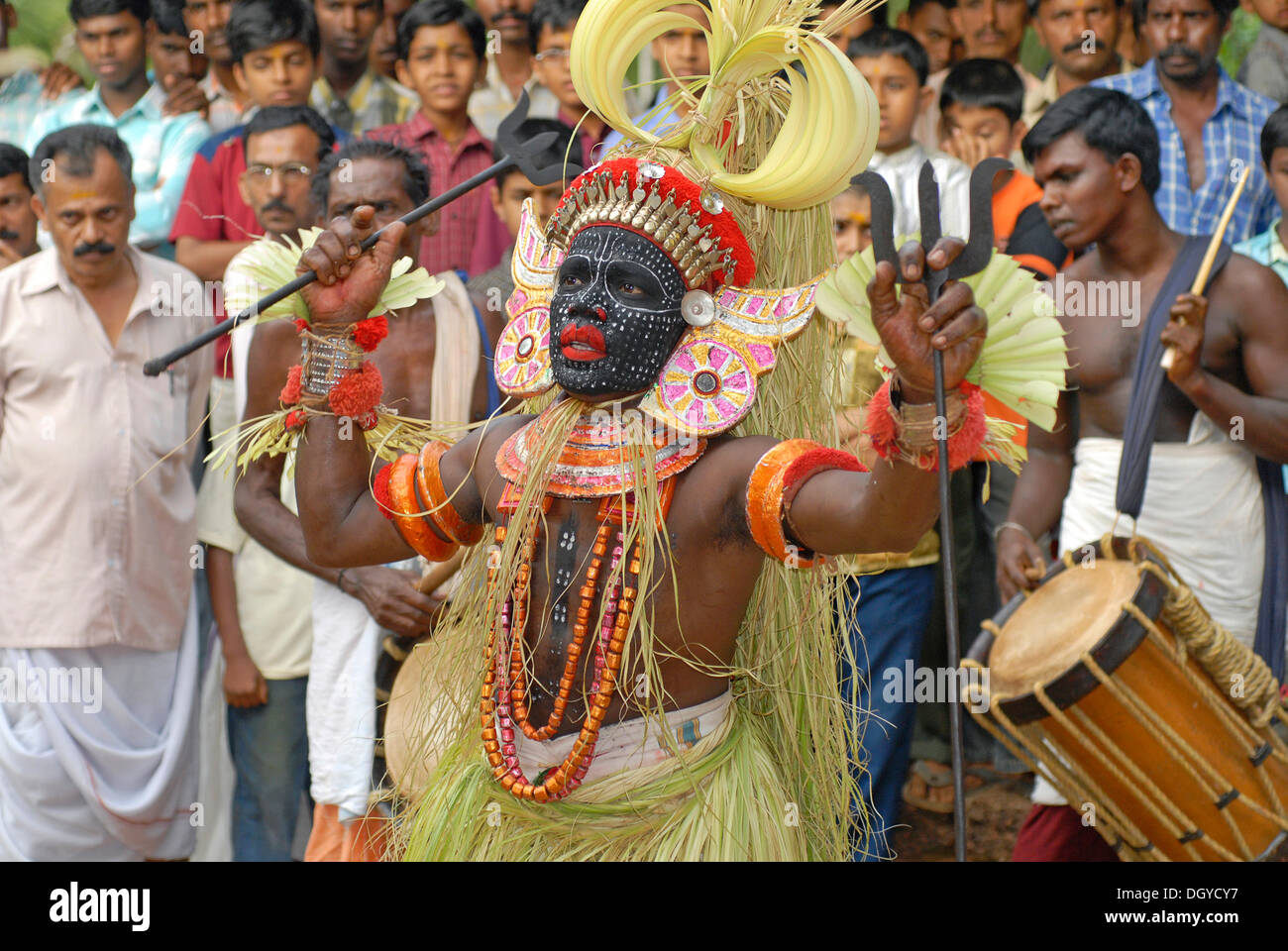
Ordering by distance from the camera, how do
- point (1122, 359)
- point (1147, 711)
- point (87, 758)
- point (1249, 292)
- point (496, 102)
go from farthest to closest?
point (496, 102) < point (87, 758) < point (1122, 359) < point (1249, 292) < point (1147, 711)

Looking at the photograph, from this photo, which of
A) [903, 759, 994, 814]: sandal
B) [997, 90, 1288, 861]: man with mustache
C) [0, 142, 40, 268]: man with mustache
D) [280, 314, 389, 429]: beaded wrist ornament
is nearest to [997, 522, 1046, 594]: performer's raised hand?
[997, 90, 1288, 861]: man with mustache

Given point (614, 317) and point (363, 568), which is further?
point (363, 568)

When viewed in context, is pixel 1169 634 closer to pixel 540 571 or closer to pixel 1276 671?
pixel 1276 671

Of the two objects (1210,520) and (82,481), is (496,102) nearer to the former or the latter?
(82,481)

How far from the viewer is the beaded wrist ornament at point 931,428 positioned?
2.57 m

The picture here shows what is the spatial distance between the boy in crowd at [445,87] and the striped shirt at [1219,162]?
2.34 m

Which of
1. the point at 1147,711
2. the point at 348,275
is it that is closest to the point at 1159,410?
→ the point at 1147,711

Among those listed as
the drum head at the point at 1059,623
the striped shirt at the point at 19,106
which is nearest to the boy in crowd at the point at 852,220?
the drum head at the point at 1059,623

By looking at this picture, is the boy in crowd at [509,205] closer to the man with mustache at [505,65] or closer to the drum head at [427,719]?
the man with mustache at [505,65]

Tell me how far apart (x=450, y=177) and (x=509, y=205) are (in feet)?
1.61

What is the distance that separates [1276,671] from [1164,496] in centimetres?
61

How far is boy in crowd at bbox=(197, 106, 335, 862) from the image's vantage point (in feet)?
16.5

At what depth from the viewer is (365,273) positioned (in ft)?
10.3

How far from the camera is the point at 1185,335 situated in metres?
4.36
